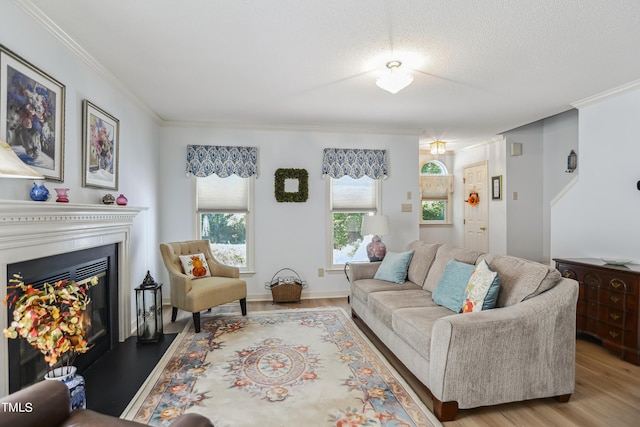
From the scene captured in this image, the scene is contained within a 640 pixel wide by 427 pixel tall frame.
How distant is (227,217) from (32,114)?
284 cm

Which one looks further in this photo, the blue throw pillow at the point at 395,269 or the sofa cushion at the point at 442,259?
the blue throw pillow at the point at 395,269

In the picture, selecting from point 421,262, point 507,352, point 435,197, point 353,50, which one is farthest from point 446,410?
point 435,197

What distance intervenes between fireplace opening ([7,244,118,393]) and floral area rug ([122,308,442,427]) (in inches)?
23.2

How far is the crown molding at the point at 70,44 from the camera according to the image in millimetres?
2000

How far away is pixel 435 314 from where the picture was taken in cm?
247

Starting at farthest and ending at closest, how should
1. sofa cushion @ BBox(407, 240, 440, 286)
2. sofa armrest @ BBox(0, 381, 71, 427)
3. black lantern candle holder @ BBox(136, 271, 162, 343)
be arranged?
sofa cushion @ BBox(407, 240, 440, 286) → black lantern candle holder @ BBox(136, 271, 162, 343) → sofa armrest @ BBox(0, 381, 71, 427)

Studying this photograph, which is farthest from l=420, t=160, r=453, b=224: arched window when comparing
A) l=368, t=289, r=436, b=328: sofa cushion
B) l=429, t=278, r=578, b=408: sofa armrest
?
l=429, t=278, r=578, b=408: sofa armrest

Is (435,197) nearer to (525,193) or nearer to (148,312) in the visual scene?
(525,193)

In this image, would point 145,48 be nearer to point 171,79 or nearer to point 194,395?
point 171,79

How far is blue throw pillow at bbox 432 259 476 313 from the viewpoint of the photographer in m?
2.59

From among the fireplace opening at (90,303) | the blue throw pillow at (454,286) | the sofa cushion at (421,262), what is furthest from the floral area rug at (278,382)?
the sofa cushion at (421,262)

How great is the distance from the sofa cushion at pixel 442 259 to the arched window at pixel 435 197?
3.54 meters

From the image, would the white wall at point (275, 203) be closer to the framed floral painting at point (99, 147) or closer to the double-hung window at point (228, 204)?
the double-hung window at point (228, 204)

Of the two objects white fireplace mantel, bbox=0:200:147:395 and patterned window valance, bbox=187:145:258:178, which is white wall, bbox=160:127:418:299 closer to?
patterned window valance, bbox=187:145:258:178
